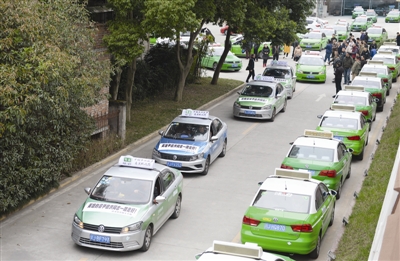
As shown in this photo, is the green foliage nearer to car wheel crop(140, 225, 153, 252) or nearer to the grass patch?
car wheel crop(140, 225, 153, 252)

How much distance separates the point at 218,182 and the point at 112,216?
5.93 metres

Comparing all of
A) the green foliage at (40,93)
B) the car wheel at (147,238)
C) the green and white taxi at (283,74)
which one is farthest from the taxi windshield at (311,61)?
the car wheel at (147,238)

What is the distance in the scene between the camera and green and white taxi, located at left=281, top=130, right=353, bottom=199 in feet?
56.5

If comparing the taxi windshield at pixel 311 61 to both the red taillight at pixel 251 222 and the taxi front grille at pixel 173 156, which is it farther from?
the red taillight at pixel 251 222

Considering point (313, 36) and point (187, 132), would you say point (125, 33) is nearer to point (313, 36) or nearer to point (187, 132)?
point (187, 132)

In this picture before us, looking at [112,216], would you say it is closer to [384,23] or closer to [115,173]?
[115,173]

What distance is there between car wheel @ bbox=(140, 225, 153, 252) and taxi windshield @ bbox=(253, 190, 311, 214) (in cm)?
224

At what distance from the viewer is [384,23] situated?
254ft

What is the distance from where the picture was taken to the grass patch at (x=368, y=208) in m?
13.7

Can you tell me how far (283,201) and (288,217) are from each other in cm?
65

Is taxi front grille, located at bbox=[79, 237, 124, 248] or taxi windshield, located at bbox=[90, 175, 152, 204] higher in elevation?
taxi windshield, located at bbox=[90, 175, 152, 204]

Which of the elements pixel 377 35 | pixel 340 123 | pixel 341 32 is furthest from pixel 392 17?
pixel 340 123

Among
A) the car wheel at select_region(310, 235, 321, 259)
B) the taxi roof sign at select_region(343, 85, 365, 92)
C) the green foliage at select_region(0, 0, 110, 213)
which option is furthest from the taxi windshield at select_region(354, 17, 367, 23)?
the car wheel at select_region(310, 235, 321, 259)

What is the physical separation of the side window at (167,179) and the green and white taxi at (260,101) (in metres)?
→ 11.3
